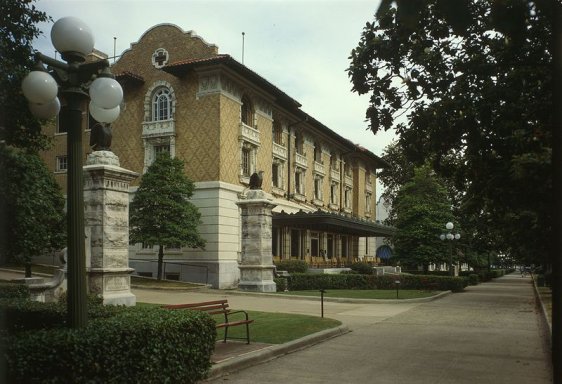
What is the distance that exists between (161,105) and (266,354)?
26.5 m

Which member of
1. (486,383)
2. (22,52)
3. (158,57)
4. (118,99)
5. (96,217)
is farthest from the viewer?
(158,57)

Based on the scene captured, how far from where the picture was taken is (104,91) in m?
6.21

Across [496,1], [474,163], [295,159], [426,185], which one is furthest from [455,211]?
[496,1]

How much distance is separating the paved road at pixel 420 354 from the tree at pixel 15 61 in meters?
9.42

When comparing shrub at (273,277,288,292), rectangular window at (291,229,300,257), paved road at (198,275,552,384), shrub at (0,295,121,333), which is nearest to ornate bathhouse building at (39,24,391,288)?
rectangular window at (291,229,300,257)

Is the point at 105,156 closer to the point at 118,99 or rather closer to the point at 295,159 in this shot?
the point at 118,99

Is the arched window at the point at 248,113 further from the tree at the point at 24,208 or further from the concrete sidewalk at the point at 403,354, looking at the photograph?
the concrete sidewalk at the point at 403,354

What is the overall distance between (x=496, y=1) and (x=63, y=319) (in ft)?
21.1

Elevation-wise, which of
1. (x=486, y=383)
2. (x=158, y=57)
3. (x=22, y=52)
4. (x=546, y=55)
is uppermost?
(x=158, y=57)

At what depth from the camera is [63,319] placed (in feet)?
24.5

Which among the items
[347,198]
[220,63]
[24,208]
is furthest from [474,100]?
[347,198]

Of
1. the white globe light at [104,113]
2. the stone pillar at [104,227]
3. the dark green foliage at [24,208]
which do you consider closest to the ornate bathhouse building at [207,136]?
the dark green foliage at [24,208]

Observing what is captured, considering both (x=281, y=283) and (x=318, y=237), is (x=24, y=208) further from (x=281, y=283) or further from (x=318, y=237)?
(x=318, y=237)

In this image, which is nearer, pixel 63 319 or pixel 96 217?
pixel 63 319
